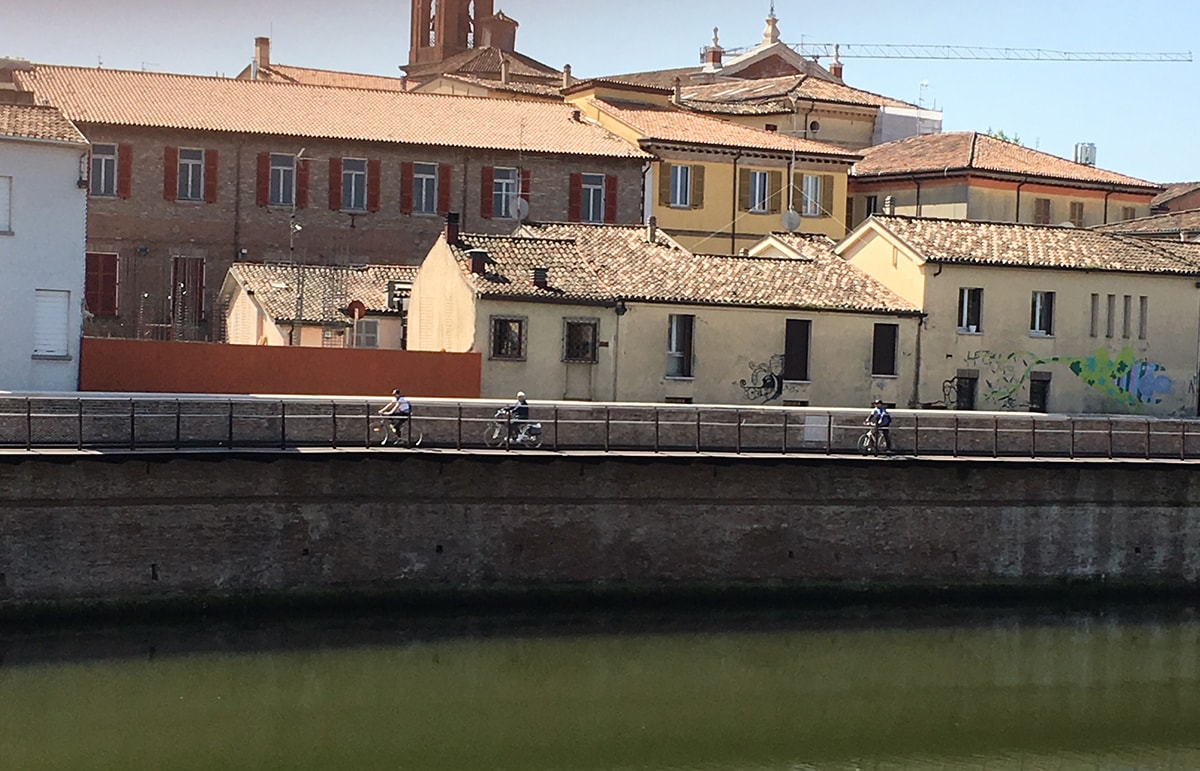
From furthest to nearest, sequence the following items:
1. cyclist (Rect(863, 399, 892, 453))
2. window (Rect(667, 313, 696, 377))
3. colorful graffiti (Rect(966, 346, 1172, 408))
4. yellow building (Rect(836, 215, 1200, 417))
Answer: colorful graffiti (Rect(966, 346, 1172, 408)) < yellow building (Rect(836, 215, 1200, 417)) < window (Rect(667, 313, 696, 377)) < cyclist (Rect(863, 399, 892, 453))

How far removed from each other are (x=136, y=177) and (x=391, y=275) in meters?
8.36

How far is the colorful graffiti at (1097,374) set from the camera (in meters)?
46.4

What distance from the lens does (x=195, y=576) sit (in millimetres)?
33281

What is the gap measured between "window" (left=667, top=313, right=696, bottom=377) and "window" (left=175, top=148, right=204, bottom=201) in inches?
749

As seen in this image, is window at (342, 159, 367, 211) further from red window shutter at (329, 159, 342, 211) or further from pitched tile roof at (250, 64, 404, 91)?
pitched tile roof at (250, 64, 404, 91)

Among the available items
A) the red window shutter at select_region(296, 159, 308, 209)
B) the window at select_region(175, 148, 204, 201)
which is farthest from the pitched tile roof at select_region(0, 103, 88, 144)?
the red window shutter at select_region(296, 159, 308, 209)

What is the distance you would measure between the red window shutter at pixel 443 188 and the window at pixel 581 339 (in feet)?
54.2

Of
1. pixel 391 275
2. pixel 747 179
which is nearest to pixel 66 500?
pixel 391 275

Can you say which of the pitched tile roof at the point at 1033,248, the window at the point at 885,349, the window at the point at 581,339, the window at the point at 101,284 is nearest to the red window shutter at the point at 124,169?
the window at the point at 101,284

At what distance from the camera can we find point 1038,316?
47219 millimetres

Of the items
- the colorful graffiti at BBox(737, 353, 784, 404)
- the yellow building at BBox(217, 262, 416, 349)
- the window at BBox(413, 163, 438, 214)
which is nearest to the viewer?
the colorful graffiti at BBox(737, 353, 784, 404)

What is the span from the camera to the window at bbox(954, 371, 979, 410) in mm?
46219

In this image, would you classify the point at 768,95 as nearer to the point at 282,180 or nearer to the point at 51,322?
the point at 282,180

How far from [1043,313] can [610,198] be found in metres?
17.2
